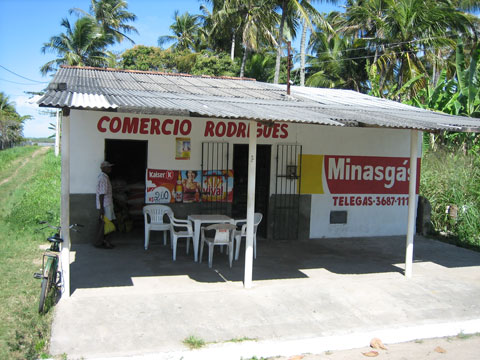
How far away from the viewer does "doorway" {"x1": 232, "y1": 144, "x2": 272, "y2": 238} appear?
978 cm

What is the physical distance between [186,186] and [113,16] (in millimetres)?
29274

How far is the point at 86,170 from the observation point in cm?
847

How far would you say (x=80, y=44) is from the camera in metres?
27.1

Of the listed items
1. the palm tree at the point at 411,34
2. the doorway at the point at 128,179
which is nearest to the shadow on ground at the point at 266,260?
the doorway at the point at 128,179

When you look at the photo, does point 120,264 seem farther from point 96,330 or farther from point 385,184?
point 385,184

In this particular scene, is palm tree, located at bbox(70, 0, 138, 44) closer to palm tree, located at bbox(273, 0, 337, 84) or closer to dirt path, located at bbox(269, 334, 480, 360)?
palm tree, located at bbox(273, 0, 337, 84)

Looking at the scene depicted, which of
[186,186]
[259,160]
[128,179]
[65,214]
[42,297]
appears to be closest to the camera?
[42,297]

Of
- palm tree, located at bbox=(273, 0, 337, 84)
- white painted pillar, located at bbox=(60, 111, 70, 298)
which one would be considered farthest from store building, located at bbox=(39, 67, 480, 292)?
palm tree, located at bbox=(273, 0, 337, 84)

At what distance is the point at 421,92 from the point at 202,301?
Result: 13.3 meters

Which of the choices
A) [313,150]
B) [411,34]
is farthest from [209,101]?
[411,34]

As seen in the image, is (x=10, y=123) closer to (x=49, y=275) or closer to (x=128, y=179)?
(x=128, y=179)

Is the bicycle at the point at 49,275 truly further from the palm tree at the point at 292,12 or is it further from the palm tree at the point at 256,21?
the palm tree at the point at 256,21

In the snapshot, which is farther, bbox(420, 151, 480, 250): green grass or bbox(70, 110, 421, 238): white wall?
bbox(420, 151, 480, 250): green grass

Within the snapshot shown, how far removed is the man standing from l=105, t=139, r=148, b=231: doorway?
1.17 meters
